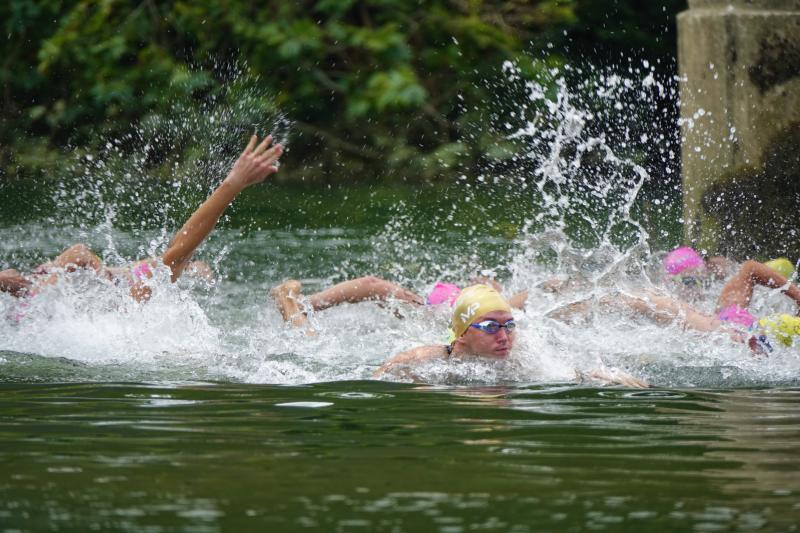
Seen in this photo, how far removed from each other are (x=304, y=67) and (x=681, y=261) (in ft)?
31.3

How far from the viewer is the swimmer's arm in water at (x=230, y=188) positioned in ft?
23.1

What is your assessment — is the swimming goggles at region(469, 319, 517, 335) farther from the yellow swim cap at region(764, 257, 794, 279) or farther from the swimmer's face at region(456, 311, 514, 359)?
the yellow swim cap at region(764, 257, 794, 279)

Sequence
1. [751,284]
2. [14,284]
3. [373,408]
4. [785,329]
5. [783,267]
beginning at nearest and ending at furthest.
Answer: [373,408], [785,329], [751,284], [14,284], [783,267]

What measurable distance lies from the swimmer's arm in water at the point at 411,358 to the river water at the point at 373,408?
8 centimetres

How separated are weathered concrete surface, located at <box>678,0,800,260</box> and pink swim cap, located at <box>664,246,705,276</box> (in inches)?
28.4

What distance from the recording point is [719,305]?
866cm

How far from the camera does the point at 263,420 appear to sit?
5797mm

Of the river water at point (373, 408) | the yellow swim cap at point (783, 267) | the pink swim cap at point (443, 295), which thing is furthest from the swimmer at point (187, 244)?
the yellow swim cap at point (783, 267)

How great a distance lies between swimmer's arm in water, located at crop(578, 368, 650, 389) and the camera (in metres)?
6.75

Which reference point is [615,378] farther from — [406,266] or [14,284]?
[406,266]

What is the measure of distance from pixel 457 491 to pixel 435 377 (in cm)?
263

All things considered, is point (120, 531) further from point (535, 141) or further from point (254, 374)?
point (535, 141)

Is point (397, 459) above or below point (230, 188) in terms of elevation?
below

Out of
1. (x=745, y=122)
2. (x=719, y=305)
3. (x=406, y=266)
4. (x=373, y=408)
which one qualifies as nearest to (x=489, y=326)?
(x=373, y=408)
